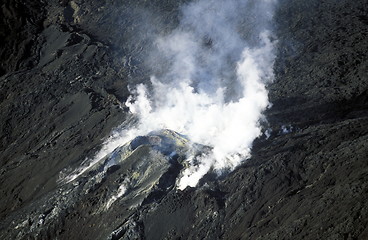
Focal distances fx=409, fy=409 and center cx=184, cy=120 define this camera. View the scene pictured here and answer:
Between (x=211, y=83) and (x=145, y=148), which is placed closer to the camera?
(x=145, y=148)

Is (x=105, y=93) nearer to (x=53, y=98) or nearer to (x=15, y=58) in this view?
(x=53, y=98)

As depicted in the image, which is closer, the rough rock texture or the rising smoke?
the rough rock texture

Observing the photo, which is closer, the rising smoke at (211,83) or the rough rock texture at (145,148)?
the rough rock texture at (145,148)

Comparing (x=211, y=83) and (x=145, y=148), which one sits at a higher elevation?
(x=211, y=83)
